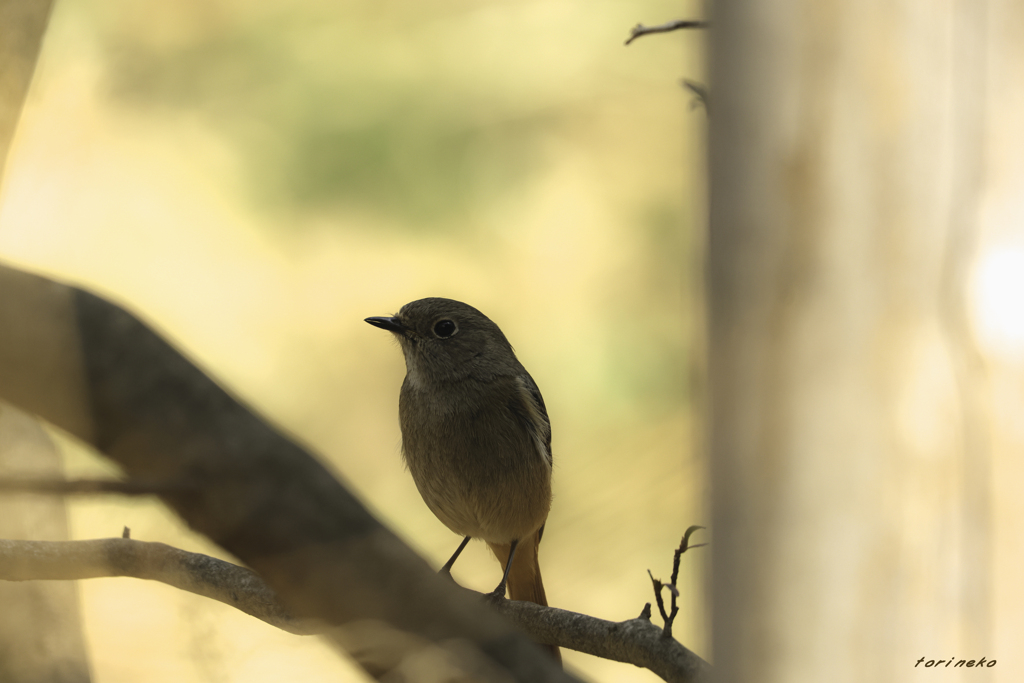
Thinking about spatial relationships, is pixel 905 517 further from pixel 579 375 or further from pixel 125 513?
pixel 579 375

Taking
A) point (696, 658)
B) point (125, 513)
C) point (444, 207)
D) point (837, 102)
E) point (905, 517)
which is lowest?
point (696, 658)

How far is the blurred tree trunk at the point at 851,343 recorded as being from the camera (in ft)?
2.97

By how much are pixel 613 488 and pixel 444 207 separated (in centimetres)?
425

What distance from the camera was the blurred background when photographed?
5672mm

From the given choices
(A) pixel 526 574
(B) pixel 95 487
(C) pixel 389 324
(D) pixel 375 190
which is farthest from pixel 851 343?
(D) pixel 375 190

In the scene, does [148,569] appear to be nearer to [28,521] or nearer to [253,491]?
[28,521]

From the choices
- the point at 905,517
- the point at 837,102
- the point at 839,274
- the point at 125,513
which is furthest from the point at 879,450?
the point at 125,513

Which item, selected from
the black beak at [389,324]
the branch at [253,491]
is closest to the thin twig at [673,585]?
the branch at [253,491]

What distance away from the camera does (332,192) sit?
6.40 metres

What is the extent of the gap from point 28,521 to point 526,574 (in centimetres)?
186

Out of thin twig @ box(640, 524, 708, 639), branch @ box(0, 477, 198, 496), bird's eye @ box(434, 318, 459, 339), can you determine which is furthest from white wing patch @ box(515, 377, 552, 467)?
branch @ box(0, 477, 198, 496)

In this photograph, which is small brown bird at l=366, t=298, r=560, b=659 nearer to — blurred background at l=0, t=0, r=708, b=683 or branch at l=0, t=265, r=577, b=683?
branch at l=0, t=265, r=577, b=683

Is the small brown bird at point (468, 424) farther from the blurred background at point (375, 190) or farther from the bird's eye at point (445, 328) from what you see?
the blurred background at point (375, 190)

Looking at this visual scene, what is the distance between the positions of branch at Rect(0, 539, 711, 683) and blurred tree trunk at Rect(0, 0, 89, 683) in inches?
8.6
